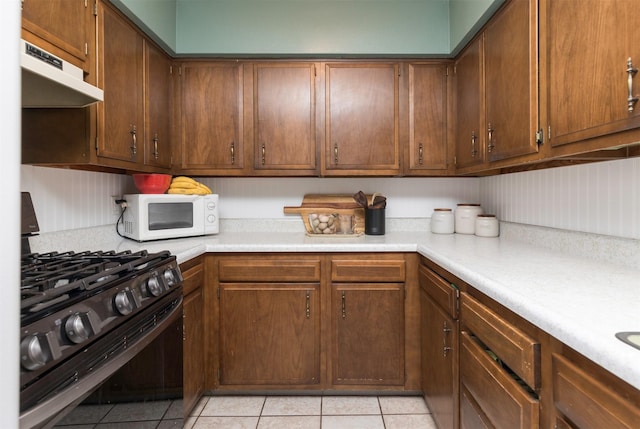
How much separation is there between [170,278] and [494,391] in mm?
1198

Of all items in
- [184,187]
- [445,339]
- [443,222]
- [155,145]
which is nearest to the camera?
[445,339]

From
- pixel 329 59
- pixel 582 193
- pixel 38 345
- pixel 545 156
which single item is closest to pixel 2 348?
pixel 38 345

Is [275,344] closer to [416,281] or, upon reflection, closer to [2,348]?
[416,281]

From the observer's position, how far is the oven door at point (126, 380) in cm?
83

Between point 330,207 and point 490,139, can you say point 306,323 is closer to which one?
point 330,207

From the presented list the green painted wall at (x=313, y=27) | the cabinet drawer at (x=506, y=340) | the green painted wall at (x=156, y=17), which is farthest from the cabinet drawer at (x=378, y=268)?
the green painted wall at (x=156, y=17)

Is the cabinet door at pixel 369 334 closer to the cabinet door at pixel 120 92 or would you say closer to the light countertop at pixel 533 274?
the light countertop at pixel 533 274

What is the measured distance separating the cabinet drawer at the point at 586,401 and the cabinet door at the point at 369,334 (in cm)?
126

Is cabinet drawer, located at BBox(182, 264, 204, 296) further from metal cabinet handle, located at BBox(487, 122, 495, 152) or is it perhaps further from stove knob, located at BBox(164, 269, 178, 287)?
metal cabinet handle, located at BBox(487, 122, 495, 152)

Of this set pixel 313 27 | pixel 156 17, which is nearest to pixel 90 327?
pixel 156 17

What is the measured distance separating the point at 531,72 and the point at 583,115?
1.25 ft

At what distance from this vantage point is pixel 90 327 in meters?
0.92

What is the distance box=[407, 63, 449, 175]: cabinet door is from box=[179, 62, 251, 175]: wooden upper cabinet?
113cm

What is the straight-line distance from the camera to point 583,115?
120 centimetres
